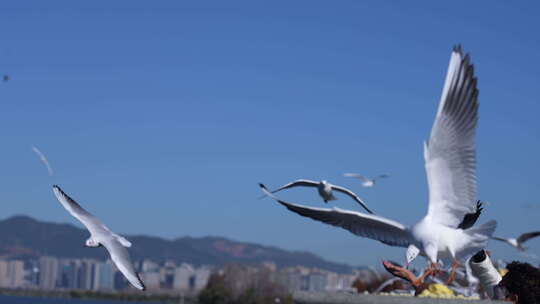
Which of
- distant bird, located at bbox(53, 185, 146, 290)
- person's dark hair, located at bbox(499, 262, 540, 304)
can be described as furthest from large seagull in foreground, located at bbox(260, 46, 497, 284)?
distant bird, located at bbox(53, 185, 146, 290)

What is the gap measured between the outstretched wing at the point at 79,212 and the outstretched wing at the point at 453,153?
3.78 m

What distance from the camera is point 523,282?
656 centimetres

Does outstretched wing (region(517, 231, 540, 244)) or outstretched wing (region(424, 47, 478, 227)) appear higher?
outstretched wing (region(424, 47, 478, 227))

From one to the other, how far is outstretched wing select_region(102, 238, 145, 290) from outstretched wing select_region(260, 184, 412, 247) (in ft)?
5.08

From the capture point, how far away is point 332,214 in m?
8.45

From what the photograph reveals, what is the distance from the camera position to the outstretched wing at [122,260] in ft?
28.9

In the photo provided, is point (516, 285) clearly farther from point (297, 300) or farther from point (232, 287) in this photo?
point (232, 287)

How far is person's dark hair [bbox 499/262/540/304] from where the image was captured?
650 centimetres

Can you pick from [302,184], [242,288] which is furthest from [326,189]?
[242,288]

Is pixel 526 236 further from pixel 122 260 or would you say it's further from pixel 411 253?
pixel 122 260

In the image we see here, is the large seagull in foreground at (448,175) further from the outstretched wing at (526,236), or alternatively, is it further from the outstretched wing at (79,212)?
the outstretched wing at (79,212)

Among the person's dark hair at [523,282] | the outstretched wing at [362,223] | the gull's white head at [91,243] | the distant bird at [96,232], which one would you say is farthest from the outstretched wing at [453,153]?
the gull's white head at [91,243]

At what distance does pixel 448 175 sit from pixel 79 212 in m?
4.17

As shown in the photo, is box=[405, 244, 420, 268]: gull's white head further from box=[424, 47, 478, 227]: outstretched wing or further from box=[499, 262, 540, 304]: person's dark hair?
box=[499, 262, 540, 304]: person's dark hair
